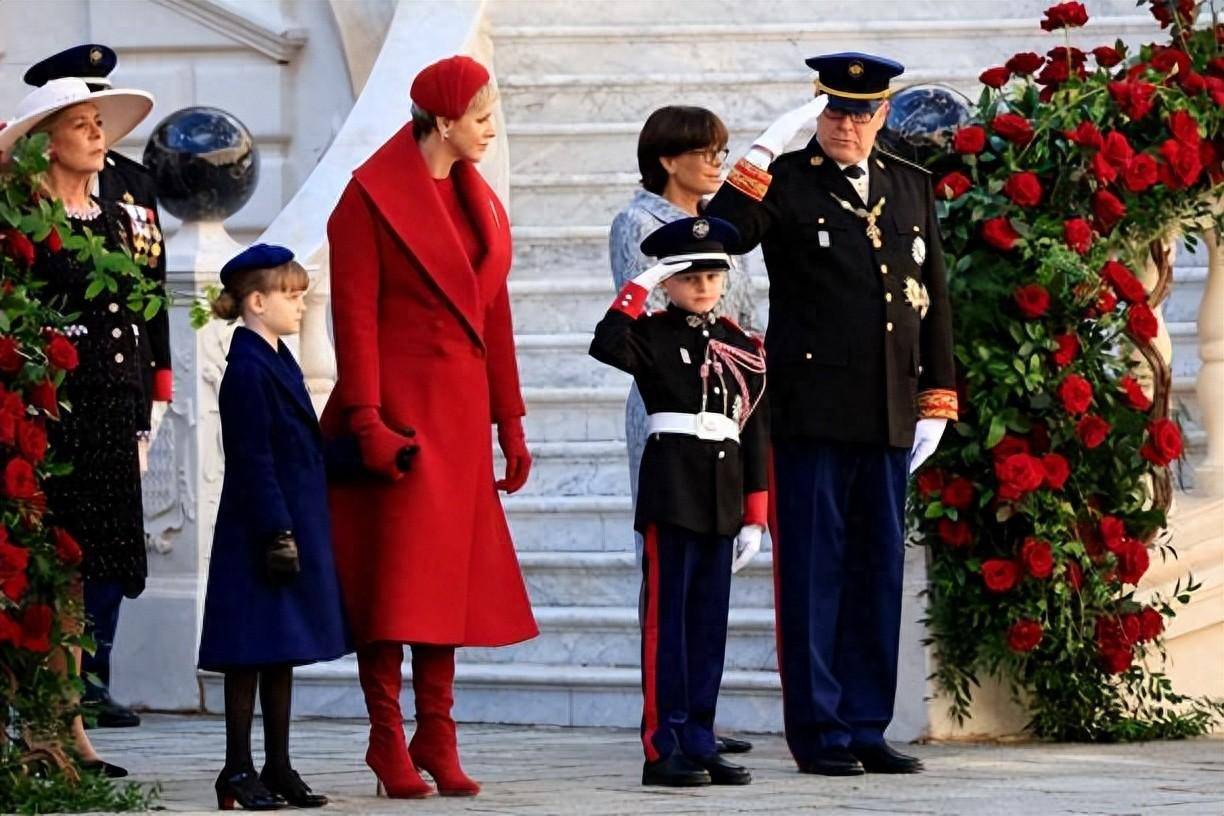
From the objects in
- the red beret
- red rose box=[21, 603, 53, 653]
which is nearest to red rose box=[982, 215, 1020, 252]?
the red beret

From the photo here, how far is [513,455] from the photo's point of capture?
23.7 ft

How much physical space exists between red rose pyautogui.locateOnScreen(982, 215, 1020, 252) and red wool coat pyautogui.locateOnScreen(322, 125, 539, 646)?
62.9 inches

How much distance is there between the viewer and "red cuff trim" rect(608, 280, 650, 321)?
7.20 meters

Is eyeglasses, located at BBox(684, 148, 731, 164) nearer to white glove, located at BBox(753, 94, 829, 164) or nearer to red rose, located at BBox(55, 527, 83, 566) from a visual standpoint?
white glove, located at BBox(753, 94, 829, 164)

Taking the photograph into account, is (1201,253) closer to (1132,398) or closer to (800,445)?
(1132,398)

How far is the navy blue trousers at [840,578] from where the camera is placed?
7.46m

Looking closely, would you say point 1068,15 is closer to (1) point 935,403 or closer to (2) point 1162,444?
(2) point 1162,444

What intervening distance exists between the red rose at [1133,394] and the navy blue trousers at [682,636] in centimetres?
152

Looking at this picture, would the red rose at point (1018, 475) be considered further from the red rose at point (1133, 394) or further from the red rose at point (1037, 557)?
the red rose at point (1133, 394)

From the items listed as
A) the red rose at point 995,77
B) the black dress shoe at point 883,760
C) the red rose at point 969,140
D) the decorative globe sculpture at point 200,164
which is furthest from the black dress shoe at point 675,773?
the decorative globe sculpture at point 200,164

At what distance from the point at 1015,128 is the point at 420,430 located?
7.06 feet

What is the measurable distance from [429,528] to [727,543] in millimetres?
777

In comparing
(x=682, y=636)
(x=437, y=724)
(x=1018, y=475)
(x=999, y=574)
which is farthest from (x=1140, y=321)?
(x=437, y=724)

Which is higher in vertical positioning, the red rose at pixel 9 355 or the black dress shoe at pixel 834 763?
the red rose at pixel 9 355
